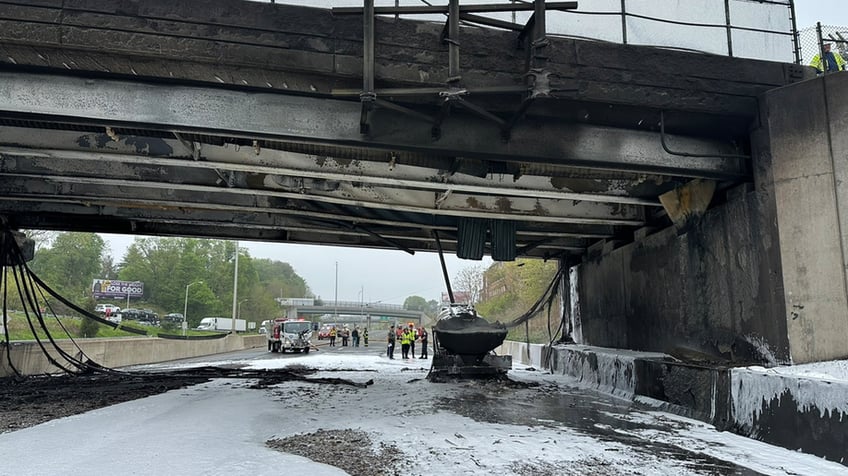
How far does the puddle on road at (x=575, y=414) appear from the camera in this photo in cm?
579

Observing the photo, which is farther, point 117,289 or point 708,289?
point 117,289

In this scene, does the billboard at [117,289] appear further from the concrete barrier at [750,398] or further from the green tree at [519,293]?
the concrete barrier at [750,398]

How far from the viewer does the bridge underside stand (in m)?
6.69

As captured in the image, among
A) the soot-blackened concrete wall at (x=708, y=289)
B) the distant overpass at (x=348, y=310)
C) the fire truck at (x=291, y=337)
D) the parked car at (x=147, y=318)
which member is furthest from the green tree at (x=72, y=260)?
the soot-blackened concrete wall at (x=708, y=289)

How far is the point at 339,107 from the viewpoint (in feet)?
24.2

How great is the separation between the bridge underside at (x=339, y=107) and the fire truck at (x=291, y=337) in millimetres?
21598

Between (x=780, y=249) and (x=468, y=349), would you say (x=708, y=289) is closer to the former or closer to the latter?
(x=780, y=249)

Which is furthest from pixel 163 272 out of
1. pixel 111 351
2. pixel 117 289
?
pixel 111 351

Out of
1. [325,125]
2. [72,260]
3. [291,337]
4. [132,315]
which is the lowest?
A: [291,337]

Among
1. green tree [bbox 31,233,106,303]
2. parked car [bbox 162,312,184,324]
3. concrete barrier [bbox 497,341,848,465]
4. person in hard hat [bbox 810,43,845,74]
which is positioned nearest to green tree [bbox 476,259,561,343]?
concrete barrier [bbox 497,341,848,465]

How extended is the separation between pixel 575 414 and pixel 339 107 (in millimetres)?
5820

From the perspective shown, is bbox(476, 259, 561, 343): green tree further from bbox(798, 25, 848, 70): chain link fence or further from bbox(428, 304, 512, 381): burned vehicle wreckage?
bbox(798, 25, 848, 70): chain link fence

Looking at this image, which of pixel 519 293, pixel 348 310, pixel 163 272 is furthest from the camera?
pixel 348 310

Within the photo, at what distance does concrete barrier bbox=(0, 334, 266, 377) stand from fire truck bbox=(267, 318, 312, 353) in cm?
408
